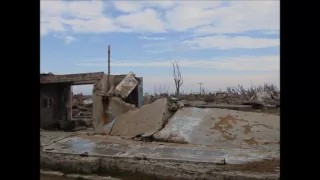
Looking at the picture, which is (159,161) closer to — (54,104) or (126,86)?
(126,86)

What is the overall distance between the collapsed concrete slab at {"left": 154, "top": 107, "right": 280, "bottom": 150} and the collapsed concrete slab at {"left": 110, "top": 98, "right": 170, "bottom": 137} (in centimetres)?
38

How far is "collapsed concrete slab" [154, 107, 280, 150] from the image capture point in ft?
26.0

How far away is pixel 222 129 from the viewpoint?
8656mm

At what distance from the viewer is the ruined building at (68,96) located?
12.7 m

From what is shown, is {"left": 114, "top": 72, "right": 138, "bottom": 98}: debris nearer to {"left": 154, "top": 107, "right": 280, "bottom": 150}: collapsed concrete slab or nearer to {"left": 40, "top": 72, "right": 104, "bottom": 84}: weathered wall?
{"left": 40, "top": 72, "right": 104, "bottom": 84}: weathered wall

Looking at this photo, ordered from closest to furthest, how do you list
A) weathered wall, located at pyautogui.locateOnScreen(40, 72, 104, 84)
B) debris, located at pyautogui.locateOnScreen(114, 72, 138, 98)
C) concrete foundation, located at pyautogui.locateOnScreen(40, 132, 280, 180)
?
concrete foundation, located at pyautogui.locateOnScreen(40, 132, 280, 180) → debris, located at pyautogui.locateOnScreen(114, 72, 138, 98) → weathered wall, located at pyautogui.locateOnScreen(40, 72, 104, 84)

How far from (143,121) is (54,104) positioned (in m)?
7.43

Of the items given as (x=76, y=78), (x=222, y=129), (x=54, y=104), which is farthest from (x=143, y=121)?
(x=54, y=104)

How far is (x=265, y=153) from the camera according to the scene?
6738 millimetres

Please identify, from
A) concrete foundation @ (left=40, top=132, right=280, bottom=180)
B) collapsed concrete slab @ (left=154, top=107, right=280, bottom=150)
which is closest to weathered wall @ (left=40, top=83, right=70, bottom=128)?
concrete foundation @ (left=40, top=132, right=280, bottom=180)

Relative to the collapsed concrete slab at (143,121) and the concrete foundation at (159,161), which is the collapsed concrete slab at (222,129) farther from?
the concrete foundation at (159,161)

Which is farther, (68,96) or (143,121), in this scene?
(68,96)
